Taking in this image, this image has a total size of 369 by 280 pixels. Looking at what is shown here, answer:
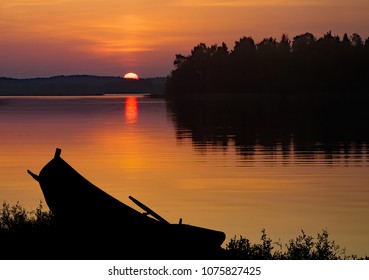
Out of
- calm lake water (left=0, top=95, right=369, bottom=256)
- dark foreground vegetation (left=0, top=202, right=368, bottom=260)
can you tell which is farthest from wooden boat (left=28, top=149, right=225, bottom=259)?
calm lake water (left=0, top=95, right=369, bottom=256)

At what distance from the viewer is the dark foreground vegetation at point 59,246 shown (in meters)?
17.6

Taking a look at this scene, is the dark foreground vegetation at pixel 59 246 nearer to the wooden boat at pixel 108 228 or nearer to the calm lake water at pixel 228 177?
the wooden boat at pixel 108 228

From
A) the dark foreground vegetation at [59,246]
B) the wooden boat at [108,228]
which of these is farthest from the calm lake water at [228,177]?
the wooden boat at [108,228]

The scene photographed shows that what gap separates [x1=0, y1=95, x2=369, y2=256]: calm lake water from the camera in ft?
86.7

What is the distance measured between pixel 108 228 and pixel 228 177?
21109 mm

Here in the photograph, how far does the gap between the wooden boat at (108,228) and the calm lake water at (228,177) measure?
5355mm

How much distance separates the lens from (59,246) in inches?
701

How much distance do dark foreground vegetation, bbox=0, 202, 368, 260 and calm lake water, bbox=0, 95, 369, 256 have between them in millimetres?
2488

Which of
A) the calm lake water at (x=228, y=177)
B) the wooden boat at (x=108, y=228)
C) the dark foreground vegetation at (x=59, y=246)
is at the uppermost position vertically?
the wooden boat at (x=108, y=228)

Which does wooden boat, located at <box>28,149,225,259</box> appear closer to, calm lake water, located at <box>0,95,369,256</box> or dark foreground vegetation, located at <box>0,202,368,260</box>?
dark foreground vegetation, located at <box>0,202,368,260</box>
